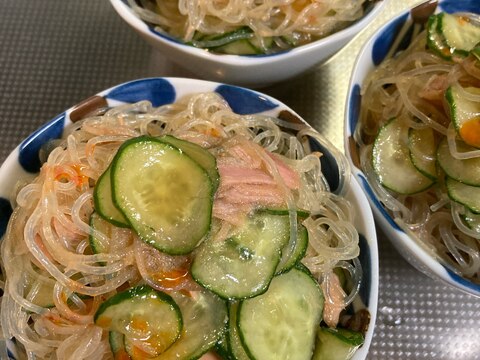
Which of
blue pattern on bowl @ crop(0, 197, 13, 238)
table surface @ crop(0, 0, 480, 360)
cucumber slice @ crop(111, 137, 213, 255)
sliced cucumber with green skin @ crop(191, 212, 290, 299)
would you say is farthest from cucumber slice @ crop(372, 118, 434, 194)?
blue pattern on bowl @ crop(0, 197, 13, 238)

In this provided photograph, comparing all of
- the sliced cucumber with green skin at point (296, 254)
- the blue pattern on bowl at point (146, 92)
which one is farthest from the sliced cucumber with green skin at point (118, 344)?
the blue pattern on bowl at point (146, 92)

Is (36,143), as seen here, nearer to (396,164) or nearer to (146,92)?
(146,92)

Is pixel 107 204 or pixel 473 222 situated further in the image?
pixel 473 222

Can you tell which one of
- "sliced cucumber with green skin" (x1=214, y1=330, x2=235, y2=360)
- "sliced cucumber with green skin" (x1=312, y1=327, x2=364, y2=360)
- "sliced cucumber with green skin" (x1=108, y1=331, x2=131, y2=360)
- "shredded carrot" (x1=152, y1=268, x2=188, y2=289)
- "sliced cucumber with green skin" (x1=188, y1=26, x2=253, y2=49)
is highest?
"sliced cucumber with green skin" (x1=188, y1=26, x2=253, y2=49)

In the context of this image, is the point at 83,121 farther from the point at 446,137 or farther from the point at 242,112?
the point at 446,137

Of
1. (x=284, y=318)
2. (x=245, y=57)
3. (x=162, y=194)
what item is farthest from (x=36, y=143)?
(x=284, y=318)

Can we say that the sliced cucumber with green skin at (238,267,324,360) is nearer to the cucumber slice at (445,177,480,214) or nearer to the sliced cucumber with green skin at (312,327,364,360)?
the sliced cucumber with green skin at (312,327,364,360)
